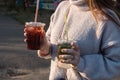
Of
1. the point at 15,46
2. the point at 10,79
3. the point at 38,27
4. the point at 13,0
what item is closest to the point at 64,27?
the point at 38,27

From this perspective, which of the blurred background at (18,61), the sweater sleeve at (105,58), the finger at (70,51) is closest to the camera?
the finger at (70,51)

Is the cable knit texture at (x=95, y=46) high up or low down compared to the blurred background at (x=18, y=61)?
up

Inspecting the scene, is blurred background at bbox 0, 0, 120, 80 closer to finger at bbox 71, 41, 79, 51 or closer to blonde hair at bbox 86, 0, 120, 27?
blonde hair at bbox 86, 0, 120, 27

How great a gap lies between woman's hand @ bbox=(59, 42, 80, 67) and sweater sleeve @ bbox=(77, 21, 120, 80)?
0.09m

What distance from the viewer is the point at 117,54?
2.56 m

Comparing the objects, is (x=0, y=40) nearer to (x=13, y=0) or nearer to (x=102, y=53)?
(x=102, y=53)

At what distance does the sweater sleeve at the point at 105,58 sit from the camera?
255 centimetres

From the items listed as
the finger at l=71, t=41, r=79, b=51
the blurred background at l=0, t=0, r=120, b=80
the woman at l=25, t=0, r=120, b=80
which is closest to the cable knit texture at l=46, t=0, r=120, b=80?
the woman at l=25, t=0, r=120, b=80

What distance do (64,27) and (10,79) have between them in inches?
180

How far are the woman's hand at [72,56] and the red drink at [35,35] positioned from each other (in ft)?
0.83

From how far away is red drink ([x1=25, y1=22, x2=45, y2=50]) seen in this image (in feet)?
8.66

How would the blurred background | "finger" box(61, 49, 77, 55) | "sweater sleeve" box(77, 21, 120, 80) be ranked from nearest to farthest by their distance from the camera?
"finger" box(61, 49, 77, 55) → "sweater sleeve" box(77, 21, 120, 80) → the blurred background

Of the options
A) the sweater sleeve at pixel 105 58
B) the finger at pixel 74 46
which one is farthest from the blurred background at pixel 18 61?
the finger at pixel 74 46

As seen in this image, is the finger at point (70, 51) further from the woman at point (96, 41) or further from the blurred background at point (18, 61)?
the blurred background at point (18, 61)
